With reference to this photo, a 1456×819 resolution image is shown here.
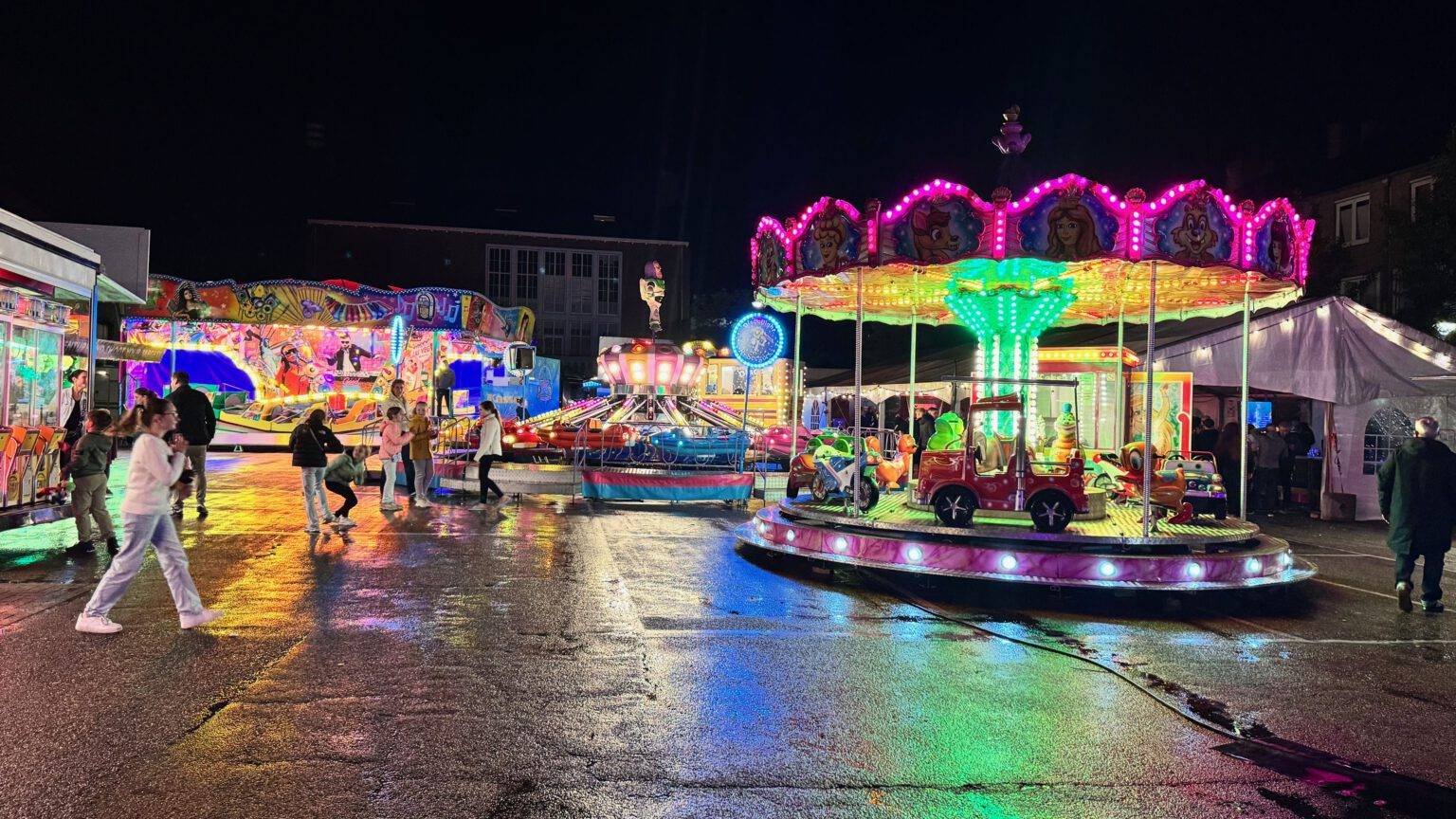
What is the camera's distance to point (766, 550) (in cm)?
1128

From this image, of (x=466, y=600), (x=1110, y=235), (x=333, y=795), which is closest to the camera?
(x=333, y=795)

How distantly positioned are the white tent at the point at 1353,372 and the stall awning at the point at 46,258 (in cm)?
1585

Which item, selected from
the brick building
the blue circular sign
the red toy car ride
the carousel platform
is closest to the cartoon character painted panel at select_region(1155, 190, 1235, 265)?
the red toy car ride

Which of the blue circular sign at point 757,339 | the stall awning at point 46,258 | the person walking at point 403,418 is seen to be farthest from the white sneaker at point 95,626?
the blue circular sign at point 757,339

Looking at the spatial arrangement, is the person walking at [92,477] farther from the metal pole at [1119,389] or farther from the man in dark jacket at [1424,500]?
the metal pole at [1119,389]

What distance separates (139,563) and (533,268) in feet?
123

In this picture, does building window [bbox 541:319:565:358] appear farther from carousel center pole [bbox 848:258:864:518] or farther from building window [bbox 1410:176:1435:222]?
carousel center pole [bbox 848:258:864:518]

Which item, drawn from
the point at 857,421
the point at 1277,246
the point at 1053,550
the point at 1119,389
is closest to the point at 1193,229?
the point at 1277,246

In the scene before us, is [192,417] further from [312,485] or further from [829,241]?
[829,241]

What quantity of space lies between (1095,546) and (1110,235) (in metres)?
3.09

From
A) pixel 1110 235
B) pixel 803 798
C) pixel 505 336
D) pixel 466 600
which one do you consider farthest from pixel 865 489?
pixel 505 336

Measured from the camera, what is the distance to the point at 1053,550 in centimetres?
942

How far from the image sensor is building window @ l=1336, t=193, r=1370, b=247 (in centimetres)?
2830

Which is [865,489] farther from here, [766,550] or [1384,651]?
[1384,651]
